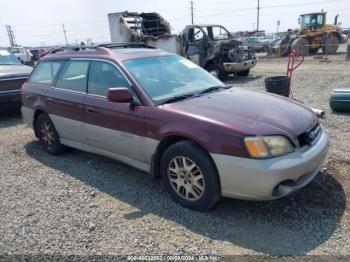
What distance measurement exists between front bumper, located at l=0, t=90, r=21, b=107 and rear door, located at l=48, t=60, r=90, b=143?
335 centimetres

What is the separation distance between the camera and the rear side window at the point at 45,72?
5218 mm

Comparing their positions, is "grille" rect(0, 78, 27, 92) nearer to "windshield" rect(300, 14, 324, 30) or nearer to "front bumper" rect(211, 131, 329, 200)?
"front bumper" rect(211, 131, 329, 200)

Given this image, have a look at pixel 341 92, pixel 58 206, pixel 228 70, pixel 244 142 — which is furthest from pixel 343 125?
pixel 228 70

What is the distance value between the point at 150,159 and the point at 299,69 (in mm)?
12911

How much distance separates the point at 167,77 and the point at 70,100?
1.48 meters

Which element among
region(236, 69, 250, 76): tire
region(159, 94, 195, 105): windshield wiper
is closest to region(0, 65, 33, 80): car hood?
region(159, 94, 195, 105): windshield wiper

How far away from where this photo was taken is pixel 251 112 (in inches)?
136

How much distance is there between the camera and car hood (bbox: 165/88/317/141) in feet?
10.4

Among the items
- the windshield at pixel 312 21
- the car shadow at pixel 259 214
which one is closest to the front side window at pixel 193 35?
the car shadow at pixel 259 214

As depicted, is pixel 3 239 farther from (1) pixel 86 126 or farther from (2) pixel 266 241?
(2) pixel 266 241

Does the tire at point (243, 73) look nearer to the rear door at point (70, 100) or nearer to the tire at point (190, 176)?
the rear door at point (70, 100)

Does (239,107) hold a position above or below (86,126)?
above

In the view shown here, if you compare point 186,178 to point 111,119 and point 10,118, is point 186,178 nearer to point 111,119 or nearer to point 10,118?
point 111,119

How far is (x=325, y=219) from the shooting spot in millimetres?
3232
